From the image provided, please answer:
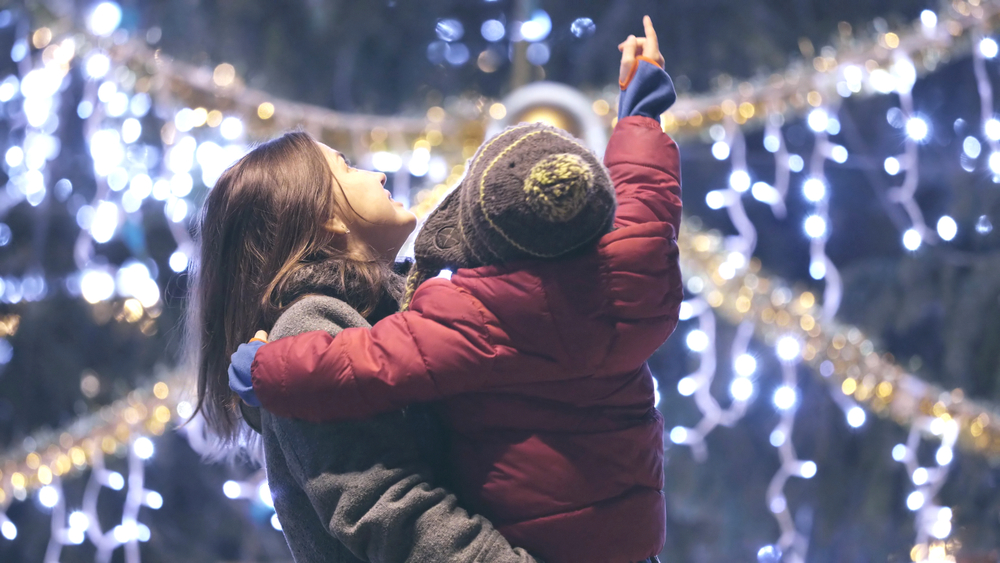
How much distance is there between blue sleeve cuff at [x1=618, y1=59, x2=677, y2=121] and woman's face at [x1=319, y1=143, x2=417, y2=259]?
0.86ft

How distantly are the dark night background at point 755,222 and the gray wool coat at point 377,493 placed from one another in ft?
3.60

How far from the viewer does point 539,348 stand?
677 millimetres

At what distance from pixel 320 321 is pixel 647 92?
1.25ft

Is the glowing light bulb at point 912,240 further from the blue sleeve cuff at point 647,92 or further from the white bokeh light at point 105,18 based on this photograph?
the white bokeh light at point 105,18

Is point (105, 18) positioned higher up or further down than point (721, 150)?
higher up

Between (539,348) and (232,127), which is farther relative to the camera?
(232,127)

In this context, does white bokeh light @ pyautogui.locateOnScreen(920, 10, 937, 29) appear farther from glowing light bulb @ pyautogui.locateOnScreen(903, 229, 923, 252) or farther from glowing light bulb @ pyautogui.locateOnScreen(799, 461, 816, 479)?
glowing light bulb @ pyautogui.locateOnScreen(799, 461, 816, 479)

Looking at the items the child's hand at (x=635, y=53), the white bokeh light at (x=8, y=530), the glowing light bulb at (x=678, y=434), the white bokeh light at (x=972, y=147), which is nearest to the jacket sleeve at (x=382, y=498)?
the child's hand at (x=635, y=53)

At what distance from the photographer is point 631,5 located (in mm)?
1739

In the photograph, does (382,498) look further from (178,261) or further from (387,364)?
(178,261)

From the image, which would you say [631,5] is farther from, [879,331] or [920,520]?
[920,520]

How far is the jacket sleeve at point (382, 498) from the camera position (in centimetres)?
66

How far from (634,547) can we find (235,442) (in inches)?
19.3

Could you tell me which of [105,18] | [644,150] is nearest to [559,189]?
[644,150]
